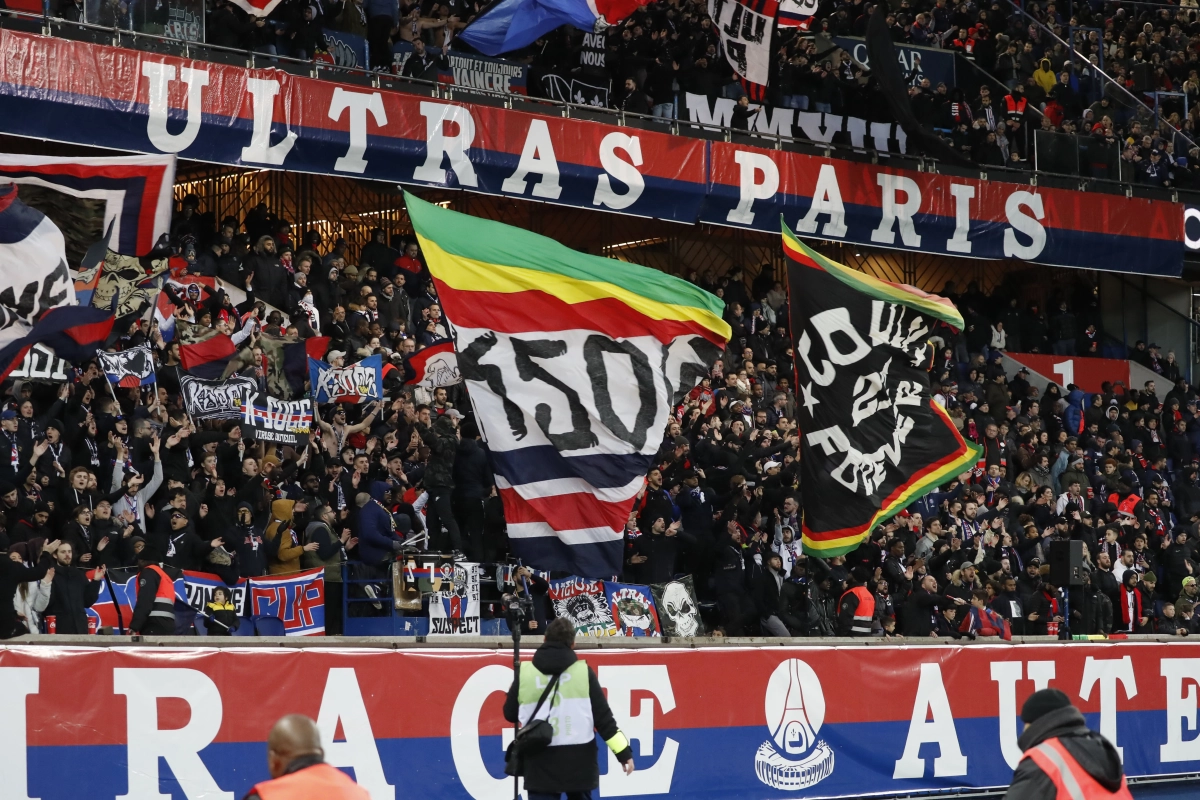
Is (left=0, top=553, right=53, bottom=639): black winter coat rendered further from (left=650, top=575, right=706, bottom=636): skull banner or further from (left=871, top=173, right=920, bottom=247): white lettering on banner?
(left=871, top=173, right=920, bottom=247): white lettering on banner

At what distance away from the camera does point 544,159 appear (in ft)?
83.5

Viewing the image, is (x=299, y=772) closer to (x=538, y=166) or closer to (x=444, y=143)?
(x=444, y=143)

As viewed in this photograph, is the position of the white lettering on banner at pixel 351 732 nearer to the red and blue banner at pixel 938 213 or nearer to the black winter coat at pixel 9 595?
the black winter coat at pixel 9 595

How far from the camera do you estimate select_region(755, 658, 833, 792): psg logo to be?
50.2ft

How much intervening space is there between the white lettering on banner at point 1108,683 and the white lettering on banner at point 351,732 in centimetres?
829

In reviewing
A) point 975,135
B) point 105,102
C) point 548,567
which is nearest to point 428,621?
point 548,567

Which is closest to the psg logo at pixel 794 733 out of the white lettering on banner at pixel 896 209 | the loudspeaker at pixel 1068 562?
the loudspeaker at pixel 1068 562

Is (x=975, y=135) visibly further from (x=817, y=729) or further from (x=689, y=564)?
(x=817, y=729)

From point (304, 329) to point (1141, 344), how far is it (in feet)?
72.9

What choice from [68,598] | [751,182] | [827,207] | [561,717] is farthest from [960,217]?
[561,717]

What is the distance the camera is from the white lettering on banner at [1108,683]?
1792 cm

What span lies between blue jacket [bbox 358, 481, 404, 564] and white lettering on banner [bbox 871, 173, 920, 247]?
14355mm

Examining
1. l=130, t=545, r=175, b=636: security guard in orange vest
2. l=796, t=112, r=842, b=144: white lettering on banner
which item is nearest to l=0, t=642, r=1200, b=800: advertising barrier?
l=130, t=545, r=175, b=636: security guard in orange vest

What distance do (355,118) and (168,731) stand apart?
13230 mm
